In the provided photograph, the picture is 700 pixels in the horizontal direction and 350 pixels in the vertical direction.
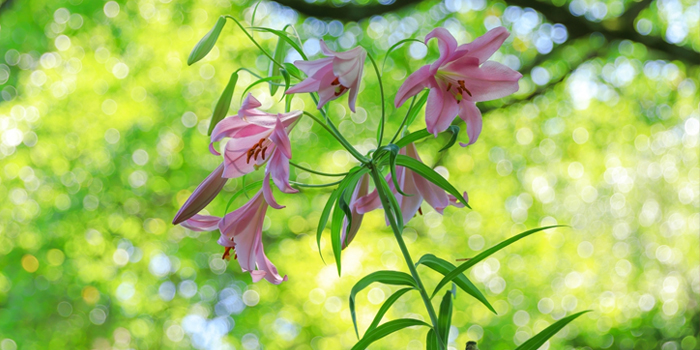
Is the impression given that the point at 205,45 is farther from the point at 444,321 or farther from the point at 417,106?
the point at 444,321

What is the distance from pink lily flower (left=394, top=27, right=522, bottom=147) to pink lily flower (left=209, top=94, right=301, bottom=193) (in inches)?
3.1

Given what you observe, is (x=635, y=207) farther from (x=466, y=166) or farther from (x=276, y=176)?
(x=276, y=176)

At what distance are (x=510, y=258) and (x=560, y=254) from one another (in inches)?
15.6

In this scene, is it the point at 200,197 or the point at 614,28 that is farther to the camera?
the point at 614,28

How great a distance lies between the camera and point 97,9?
8.57 feet

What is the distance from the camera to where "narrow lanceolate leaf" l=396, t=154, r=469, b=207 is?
1.19 ft

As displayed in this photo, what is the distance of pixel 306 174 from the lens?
3.07 meters

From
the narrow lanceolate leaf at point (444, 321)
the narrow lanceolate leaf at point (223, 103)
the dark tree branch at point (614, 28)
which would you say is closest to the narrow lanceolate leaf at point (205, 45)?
the narrow lanceolate leaf at point (223, 103)

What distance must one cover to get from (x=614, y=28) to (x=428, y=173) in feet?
8.19

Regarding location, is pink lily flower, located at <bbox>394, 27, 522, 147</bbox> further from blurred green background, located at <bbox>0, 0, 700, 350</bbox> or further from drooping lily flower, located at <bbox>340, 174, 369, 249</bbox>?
blurred green background, located at <bbox>0, 0, 700, 350</bbox>

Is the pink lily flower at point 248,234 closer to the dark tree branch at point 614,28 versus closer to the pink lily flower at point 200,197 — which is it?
the pink lily flower at point 200,197

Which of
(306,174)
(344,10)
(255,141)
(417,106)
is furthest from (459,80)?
(306,174)

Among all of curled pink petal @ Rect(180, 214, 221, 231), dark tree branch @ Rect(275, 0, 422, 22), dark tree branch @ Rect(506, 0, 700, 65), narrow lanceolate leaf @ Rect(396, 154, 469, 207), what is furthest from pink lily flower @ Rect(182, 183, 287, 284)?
dark tree branch @ Rect(506, 0, 700, 65)

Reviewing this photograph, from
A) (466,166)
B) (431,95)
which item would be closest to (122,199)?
(466,166)
